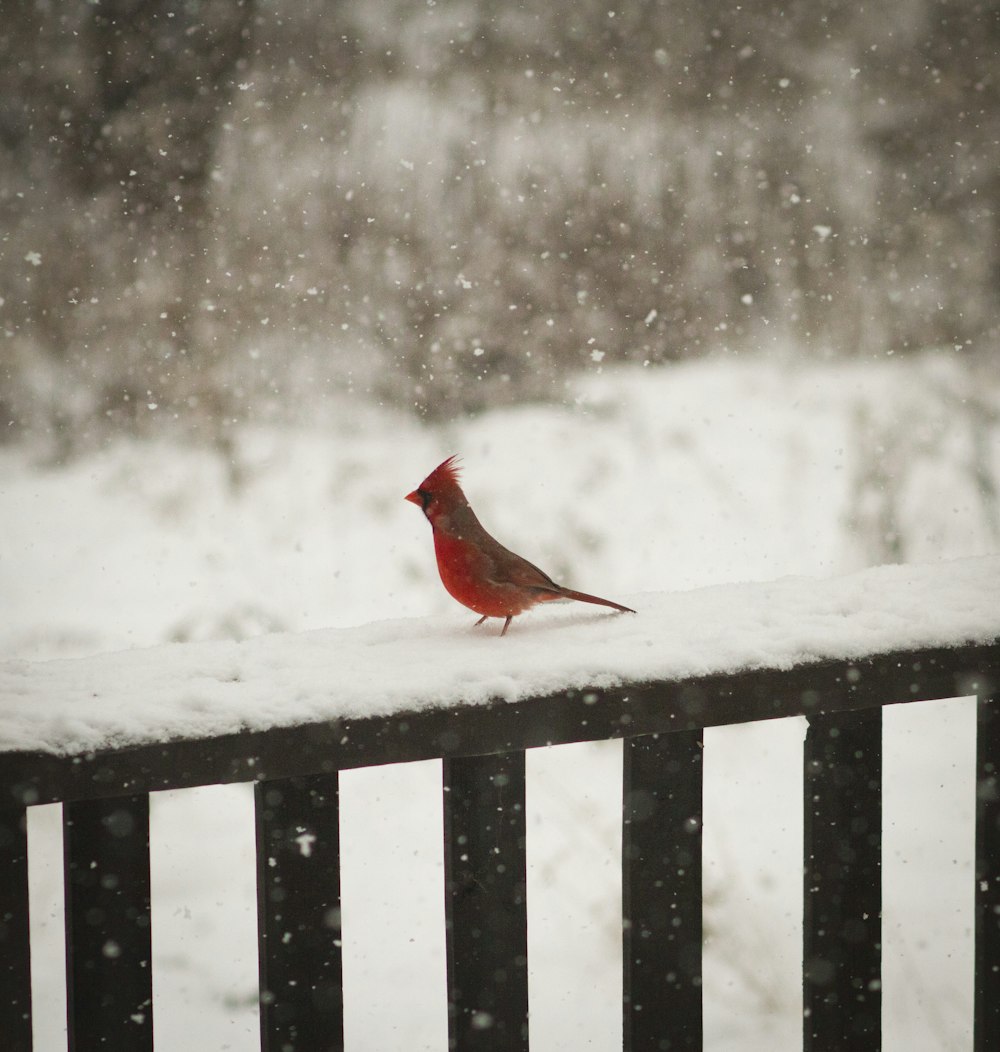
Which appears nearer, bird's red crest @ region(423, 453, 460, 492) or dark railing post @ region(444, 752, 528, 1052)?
dark railing post @ region(444, 752, 528, 1052)

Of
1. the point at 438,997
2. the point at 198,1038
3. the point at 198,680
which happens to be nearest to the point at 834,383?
the point at 438,997

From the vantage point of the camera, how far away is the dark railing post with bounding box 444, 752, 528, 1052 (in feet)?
3.22

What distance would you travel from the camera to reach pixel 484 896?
0.99 metres

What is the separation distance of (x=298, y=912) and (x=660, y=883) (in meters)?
0.34

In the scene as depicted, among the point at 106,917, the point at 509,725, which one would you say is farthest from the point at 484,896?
the point at 106,917

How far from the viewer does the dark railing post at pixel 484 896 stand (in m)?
0.98

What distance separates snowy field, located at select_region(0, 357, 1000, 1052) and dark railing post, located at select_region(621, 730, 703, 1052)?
2.16 meters

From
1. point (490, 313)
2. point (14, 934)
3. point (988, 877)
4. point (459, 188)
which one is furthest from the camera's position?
point (490, 313)

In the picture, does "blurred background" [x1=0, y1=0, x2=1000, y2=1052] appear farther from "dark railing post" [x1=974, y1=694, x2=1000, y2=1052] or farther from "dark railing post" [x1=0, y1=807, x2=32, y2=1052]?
"dark railing post" [x1=0, y1=807, x2=32, y2=1052]

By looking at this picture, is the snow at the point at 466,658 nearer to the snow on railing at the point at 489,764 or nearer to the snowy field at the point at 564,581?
the snow on railing at the point at 489,764

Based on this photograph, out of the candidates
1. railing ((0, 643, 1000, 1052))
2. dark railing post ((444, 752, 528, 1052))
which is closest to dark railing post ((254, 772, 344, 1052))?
railing ((0, 643, 1000, 1052))

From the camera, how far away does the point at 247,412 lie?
20.0 feet

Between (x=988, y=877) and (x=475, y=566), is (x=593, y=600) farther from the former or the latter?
(x=988, y=877)

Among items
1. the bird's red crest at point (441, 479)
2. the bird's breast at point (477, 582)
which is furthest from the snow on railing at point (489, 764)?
the bird's red crest at point (441, 479)
